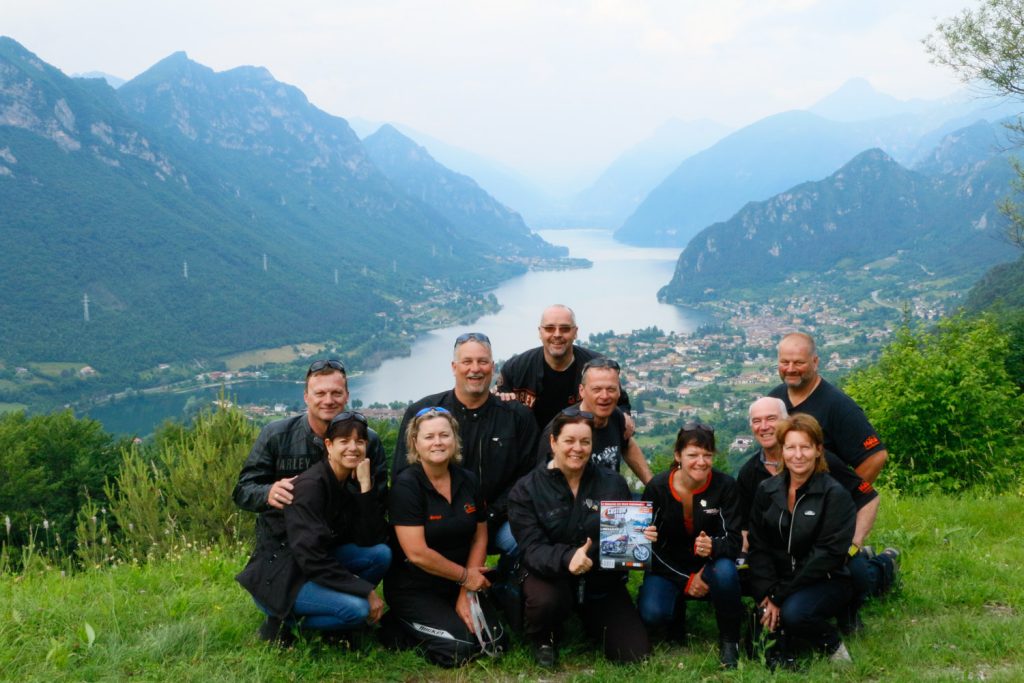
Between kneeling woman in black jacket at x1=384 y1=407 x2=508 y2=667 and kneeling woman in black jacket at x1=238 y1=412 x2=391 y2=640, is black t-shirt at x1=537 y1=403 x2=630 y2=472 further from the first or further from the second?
kneeling woman in black jacket at x1=238 y1=412 x2=391 y2=640

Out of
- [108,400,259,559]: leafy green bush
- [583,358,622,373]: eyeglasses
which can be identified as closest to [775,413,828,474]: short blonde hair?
[583,358,622,373]: eyeglasses

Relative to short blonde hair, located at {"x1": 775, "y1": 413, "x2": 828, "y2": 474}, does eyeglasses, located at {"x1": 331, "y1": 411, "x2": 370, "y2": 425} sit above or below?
above

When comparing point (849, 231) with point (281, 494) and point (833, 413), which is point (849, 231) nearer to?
point (833, 413)

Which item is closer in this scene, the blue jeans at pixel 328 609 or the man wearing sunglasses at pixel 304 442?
the blue jeans at pixel 328 609

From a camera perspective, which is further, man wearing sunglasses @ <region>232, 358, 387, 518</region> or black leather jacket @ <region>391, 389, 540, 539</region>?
black leather jacket @ <region>391, 389, 540, 539</region>

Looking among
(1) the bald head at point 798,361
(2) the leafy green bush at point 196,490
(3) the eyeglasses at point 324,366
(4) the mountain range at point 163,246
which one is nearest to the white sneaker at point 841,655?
(1) the bald head at point 798,361

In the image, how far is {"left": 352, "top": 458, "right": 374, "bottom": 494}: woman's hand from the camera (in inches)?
151

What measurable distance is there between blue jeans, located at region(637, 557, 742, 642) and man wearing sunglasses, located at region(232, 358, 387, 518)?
151cm

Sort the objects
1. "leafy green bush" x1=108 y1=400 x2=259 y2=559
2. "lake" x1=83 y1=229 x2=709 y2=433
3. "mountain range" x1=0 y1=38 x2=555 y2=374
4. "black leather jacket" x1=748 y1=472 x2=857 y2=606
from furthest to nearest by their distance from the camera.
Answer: "mountain range" x1=0 y1=38 x2=555 y2=374 → "lake" x1=83 y1=229 x2=709 y2=433 → "leafy green bush" x1=108 y1=400 x2=259 y2=559 → "black leather jacket" x1=748 y1=472 x2=857 y2=606

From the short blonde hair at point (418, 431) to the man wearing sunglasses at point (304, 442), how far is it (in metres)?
0.21

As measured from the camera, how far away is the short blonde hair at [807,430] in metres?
3.67

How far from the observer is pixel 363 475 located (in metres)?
3.85

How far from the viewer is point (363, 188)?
7859 inches

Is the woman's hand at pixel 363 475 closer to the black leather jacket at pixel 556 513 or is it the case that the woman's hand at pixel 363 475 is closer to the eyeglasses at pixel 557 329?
the black leather jacket at pixel 556 513
